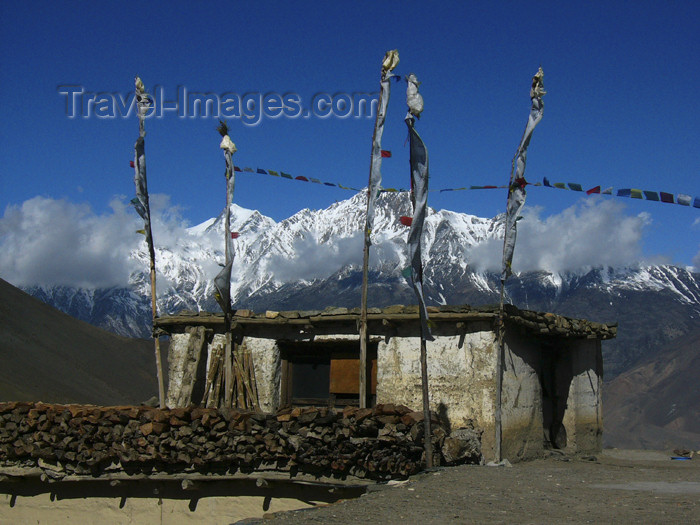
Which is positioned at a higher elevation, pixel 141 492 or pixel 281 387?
pixel 281 387

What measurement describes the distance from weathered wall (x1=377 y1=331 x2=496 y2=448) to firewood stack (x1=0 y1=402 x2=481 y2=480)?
0.68 metres

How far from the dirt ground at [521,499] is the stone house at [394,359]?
1.59 meters

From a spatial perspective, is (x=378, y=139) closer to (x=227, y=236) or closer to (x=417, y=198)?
(x=417, y=198)

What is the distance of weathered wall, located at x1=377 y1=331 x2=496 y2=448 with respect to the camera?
13.0 meters

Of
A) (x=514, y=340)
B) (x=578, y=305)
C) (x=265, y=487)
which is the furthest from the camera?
(x=578, y=305)

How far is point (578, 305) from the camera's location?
493 feet

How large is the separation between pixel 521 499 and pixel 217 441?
5024mm

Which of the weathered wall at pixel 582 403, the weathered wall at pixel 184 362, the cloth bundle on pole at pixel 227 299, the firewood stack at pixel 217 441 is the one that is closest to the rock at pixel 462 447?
the firewood stack at pixel 217 441

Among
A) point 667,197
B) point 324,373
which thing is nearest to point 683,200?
point 667,197

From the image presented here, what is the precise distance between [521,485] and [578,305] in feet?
482

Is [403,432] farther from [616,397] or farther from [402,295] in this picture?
[402,295]

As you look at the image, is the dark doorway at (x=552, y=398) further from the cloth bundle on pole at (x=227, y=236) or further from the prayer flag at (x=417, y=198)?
the cloth bundle on pole at (x=227, y=236)

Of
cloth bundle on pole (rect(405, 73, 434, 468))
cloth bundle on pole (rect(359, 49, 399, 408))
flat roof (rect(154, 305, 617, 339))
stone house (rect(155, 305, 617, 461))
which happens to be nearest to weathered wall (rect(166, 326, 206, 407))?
stone house (rect(155, 305, 617, 461))

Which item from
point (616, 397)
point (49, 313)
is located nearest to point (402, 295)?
point (616, 397)
